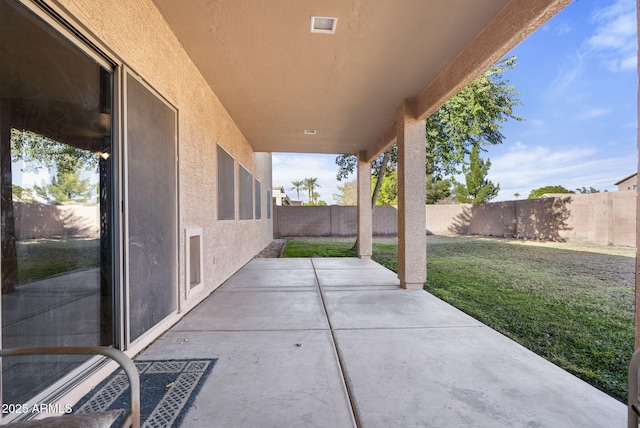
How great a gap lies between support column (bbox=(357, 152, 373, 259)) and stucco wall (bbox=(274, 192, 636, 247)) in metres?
8.70

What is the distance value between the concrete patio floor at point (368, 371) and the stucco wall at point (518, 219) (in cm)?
1082

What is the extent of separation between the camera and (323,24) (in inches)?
119

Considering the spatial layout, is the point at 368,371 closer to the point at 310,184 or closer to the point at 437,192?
the point at 437,192

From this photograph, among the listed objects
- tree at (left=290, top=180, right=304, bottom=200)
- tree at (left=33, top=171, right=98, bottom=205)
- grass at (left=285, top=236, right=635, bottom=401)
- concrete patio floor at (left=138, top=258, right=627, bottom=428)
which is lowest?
grass at (left=285, top=236, right=635, bottom=401)

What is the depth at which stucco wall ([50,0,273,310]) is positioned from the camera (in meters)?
2.11

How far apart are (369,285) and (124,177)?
160 inches

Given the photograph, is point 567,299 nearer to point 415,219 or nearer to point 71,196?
point 415,219

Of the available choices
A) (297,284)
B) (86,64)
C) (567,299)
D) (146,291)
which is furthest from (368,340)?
(567,299)

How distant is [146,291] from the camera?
2.59 metres

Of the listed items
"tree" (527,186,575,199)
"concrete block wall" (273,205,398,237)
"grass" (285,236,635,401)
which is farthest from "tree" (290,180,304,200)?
"grass" (285,236,635,401)

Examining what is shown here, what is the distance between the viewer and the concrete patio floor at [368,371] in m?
1.68

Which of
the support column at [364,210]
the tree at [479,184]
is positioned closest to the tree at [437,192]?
the tree at [479,184]

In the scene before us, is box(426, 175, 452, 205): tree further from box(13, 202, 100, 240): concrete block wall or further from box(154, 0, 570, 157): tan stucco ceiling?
box(13, 202, 100, 240): concrete block wall

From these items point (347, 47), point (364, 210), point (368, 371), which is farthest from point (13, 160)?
point (364, 210)
